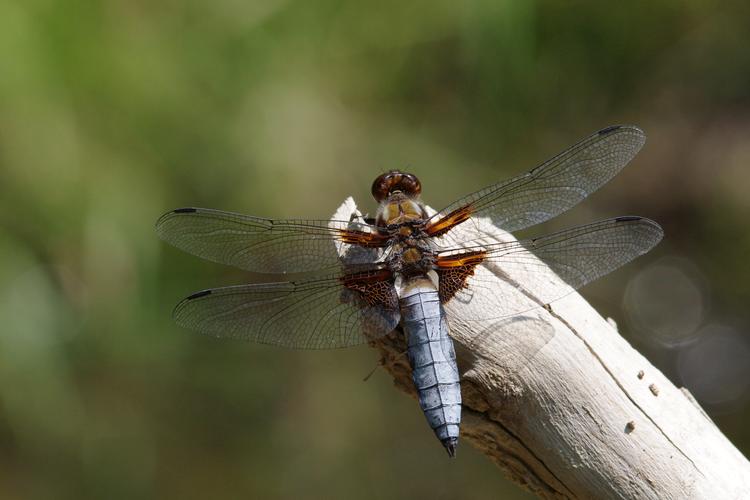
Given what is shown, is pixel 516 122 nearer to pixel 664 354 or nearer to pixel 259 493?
pixel 664 354

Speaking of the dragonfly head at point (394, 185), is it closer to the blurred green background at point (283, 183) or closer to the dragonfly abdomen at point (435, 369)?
the dragonfly abdomen at point (435, 369)

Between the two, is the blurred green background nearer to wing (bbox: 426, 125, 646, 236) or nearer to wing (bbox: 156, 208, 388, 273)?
wing (bbox: 156, 208, 388, 273)

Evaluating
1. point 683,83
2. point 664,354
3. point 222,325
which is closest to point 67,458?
point 222,325

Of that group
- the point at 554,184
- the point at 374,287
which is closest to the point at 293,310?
the point at 374,287

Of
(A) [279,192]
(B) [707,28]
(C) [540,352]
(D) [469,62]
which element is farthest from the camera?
(B) [707,28]

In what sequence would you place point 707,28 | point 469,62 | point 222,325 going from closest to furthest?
point 222,325, point 469,62, point 707,28

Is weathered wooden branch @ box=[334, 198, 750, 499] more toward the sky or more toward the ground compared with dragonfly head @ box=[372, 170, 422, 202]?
more toward the ground

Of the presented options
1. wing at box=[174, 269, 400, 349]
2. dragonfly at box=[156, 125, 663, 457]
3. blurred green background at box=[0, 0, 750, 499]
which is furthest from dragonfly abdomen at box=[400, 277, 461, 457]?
blurred green background at box=[0, 0, 750, 499]
